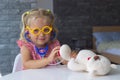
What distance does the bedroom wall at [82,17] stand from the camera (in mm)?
4102

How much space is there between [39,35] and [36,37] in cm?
3

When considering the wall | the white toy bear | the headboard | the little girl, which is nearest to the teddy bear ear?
the white toy bear

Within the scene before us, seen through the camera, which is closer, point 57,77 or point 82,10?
point 57,77

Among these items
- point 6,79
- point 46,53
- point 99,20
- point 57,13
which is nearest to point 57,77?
point 6,79

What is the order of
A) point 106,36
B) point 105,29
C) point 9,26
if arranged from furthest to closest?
point 105,29 < point 106,36 < point 9,26

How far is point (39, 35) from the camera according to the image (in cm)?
128

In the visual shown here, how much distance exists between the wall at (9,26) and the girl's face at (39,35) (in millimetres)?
2067

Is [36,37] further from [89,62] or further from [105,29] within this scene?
[105,29]

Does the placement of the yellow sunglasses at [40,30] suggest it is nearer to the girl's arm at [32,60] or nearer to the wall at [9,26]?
the girl's arm at [32,60]

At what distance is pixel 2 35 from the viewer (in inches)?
132

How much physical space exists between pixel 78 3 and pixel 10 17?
1313mm

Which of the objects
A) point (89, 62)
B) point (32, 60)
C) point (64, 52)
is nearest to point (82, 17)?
point (32, 60)

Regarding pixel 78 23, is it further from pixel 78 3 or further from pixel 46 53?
pixel 46 53

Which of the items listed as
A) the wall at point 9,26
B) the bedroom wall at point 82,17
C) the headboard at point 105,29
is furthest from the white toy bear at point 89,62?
the headboard at point 105,29
